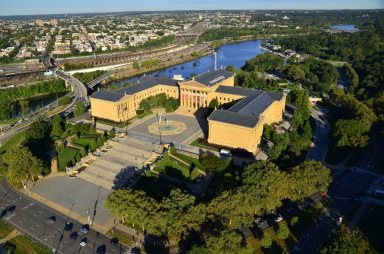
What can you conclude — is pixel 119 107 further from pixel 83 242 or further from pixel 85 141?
pixel 83 242

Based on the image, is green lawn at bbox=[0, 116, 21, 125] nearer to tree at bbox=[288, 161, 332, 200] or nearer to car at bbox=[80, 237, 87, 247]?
car at bbox=[80, 237, 87, 247]

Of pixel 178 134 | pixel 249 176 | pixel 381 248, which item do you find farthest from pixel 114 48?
pixel 381 248

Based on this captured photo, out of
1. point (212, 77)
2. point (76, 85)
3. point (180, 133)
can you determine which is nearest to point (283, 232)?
point (180, 133)

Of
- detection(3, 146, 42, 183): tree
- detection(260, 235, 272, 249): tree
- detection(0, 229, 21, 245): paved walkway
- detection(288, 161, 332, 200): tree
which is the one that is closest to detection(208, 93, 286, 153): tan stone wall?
detection(288, 161, 332, 200): tree

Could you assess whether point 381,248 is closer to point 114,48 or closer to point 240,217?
point 240,217

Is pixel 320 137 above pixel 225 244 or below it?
below

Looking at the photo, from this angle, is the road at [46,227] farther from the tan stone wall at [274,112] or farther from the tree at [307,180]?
the tan stone wall at [274,112]
